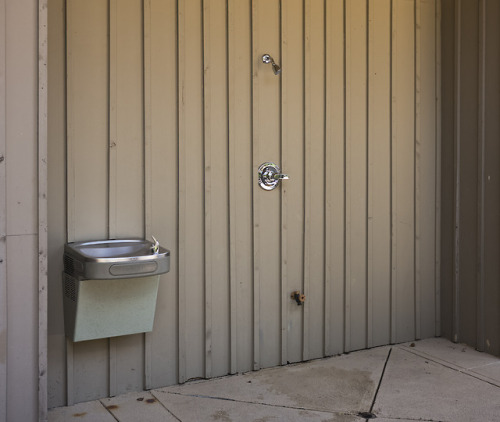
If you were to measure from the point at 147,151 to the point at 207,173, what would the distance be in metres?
0.37

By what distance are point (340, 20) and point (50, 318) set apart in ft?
8.14

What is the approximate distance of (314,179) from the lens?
3482mm

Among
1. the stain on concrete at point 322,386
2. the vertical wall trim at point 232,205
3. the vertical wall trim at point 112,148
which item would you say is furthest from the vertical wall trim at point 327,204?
the vertical wall trim at point 112,148

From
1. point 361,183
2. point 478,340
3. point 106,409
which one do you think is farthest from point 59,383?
point 478,340

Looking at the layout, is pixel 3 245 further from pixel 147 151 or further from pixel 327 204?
pixel 327 204

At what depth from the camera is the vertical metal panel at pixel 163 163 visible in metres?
2.92

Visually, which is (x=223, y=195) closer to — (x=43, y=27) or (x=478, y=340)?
(x=43, y=27)

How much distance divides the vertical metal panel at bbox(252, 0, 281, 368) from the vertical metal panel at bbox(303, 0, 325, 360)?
21 cm

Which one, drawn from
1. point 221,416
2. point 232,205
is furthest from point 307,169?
point 221,416

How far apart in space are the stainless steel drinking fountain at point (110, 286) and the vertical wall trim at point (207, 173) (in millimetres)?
423

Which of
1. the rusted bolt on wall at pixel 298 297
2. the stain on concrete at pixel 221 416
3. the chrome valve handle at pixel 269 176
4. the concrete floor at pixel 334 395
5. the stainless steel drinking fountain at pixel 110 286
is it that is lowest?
the stain on concrete at pixel 221 416

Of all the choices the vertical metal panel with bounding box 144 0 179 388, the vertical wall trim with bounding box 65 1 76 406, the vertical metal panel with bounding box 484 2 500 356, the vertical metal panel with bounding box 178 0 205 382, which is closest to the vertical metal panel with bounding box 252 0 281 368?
the vertical metal panel with bounding box 178 0 205 382

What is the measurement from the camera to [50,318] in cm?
270

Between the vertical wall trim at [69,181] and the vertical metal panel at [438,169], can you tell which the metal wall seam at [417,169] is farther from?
the vertical wall trim at [69,181]
